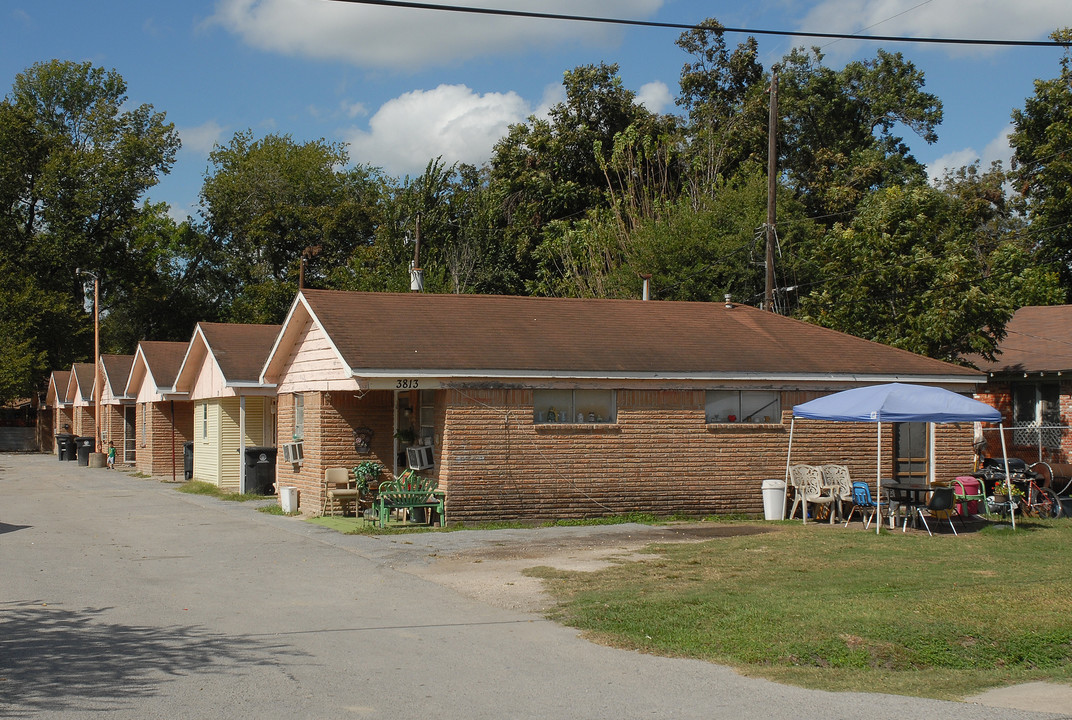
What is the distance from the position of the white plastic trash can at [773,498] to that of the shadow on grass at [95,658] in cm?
1202

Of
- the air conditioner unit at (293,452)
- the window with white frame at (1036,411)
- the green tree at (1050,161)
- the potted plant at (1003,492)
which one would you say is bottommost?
the potted plant at (1003,492)

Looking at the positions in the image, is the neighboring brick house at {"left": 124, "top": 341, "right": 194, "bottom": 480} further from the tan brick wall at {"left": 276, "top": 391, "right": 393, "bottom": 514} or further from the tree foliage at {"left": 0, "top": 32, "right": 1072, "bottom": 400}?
the tan brick wall at {"left": 276, "top": 391, "right": 393, "bottom": 514}

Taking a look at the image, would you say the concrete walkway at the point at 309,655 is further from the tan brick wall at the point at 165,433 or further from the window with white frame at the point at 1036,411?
the tan brick wall at the point at 165,433

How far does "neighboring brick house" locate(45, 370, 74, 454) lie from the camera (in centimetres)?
5159

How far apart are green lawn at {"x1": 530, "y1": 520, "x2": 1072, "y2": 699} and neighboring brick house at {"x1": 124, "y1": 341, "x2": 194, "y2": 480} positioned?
76.6ft

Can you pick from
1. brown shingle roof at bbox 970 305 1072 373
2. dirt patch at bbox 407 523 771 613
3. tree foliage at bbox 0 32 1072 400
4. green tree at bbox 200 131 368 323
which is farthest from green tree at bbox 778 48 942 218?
dirt patch at bbox 407 523 771 613

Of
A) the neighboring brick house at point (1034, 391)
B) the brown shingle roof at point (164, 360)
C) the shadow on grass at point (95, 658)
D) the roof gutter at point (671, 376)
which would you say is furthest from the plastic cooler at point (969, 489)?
the brown shingle roof at point (164, 360)

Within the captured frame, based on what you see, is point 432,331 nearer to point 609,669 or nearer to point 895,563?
point 895,563

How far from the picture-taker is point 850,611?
388 inches

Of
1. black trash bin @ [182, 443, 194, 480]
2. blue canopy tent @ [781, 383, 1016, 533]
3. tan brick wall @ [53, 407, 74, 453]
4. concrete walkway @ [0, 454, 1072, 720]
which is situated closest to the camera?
concrete walkway @ [0, 454, 1072, 720]

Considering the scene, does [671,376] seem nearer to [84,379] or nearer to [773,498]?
[773,498]

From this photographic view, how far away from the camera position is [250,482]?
85.0 ft

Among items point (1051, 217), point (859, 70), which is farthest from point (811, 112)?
point (1051, 217)

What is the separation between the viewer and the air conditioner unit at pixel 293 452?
69.2 ft
